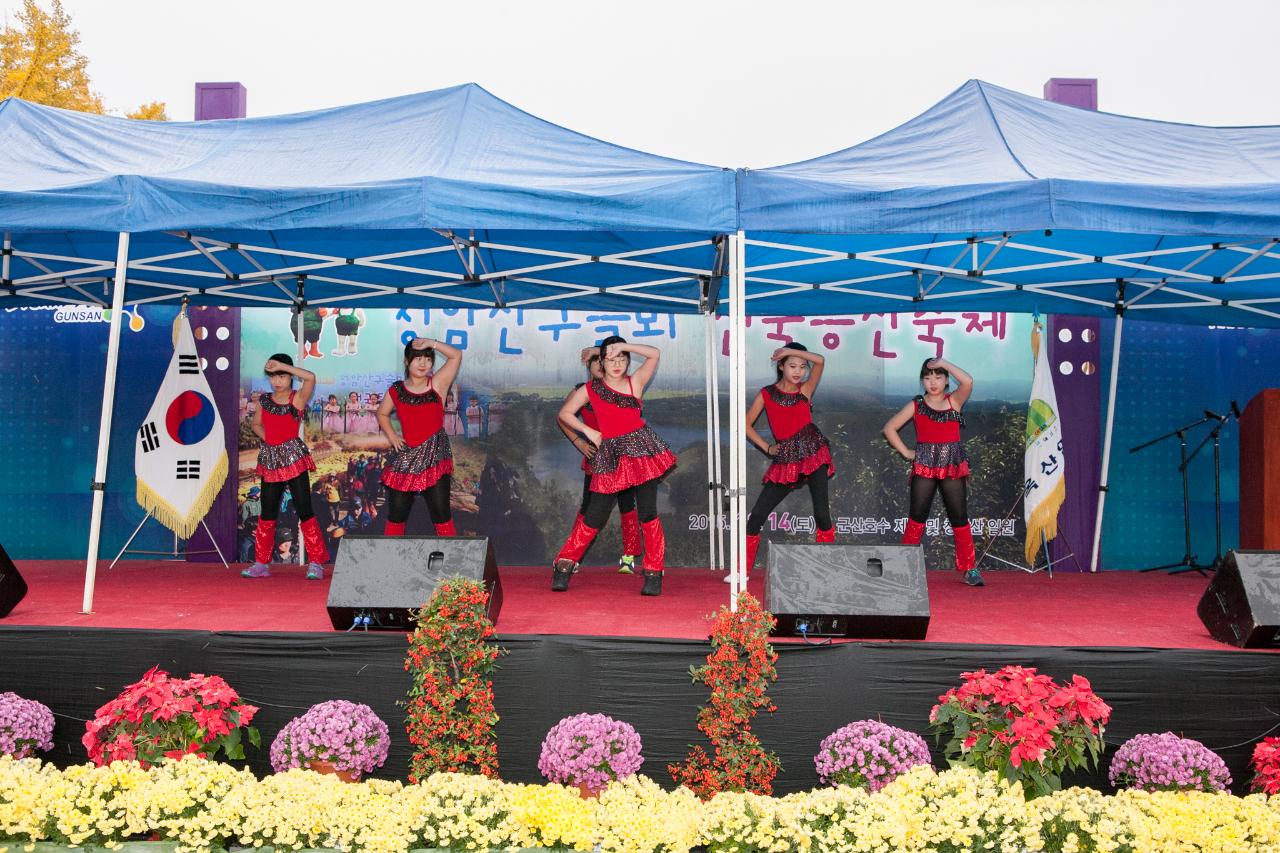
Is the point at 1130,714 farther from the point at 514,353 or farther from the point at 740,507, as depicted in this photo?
the point at 514,353

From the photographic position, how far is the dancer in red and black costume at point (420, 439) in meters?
6.95

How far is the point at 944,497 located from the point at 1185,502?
7.59 feet

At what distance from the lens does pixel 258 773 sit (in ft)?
14.9

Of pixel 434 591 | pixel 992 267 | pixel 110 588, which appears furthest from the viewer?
pixel 992 267

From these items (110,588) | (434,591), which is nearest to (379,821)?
(434,591)

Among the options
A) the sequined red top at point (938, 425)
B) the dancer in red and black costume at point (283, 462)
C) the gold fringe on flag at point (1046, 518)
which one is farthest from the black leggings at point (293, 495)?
the gold fringe on flag at point (1046, 518)

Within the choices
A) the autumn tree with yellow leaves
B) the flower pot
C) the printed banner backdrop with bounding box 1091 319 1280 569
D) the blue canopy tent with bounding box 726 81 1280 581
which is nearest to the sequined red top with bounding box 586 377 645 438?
the blue canopy tent with bounding box 726 81 1280 581

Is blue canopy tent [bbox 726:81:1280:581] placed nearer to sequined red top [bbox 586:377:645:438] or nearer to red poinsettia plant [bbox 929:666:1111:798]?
sequined red top [bbox 586:377:645:438]

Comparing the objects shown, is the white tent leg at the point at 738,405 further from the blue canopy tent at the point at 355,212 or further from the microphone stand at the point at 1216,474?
the microphone stand at the point at 1216,474

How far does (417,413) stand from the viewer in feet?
23.1

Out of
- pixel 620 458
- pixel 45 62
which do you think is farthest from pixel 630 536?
pixel 45 62

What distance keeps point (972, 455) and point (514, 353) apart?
379 centimetres

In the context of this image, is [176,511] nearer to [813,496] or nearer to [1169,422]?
[813,496]

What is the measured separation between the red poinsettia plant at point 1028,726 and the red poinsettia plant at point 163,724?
284 centimetres
